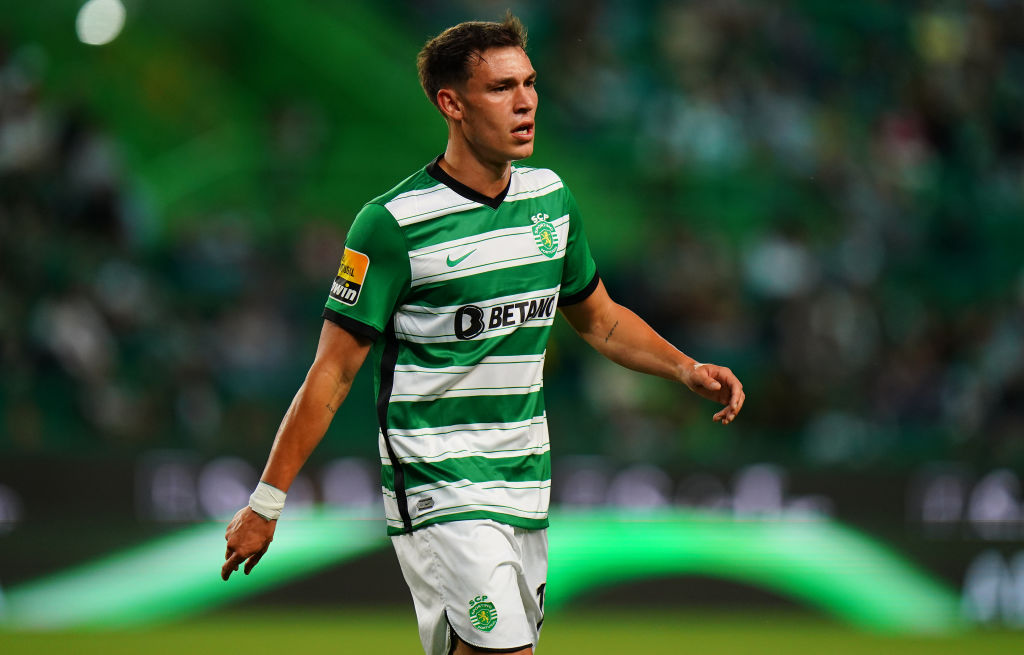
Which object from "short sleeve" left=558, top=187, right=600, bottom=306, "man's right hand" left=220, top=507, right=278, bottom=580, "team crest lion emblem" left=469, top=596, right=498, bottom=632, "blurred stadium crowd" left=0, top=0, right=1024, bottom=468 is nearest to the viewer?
"man's right hand" left=220, top=507, right=278, bottom=580

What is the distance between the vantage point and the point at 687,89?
41.4ft

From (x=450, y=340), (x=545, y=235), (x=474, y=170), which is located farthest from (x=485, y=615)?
(x=474, y=170)

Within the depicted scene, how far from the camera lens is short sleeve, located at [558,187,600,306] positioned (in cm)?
408

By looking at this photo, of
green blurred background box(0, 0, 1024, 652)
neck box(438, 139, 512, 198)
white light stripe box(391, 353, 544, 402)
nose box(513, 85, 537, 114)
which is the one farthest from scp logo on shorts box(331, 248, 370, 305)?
green blurred background box(0, 0, 1024, 652)

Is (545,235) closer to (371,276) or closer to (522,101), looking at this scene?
(522,101)

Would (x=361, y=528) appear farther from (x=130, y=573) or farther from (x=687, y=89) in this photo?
(x=687, y=89)

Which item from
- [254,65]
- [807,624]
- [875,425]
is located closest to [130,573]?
[807,624]

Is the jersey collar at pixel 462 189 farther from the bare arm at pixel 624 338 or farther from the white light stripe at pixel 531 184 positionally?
the bare arm at pixel 624 338

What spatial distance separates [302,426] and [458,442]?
1.46 ft

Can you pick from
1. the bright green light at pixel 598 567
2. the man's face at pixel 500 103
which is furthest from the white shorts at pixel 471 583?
the bright green light at pixel 598 567

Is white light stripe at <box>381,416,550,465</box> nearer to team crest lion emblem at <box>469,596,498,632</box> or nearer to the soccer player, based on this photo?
the soccer player

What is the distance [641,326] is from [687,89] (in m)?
8.80

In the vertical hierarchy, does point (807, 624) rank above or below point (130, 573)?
below

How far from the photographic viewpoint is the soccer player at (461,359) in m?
3.66
